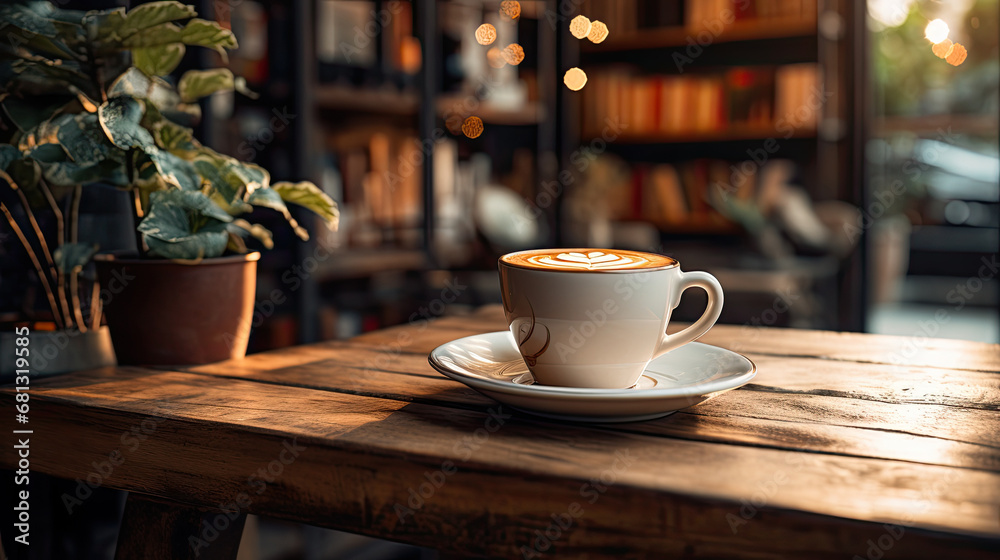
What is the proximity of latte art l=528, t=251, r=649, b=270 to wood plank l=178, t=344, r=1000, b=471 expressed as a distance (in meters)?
0.13

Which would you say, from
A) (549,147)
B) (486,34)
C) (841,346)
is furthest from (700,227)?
(841,346)

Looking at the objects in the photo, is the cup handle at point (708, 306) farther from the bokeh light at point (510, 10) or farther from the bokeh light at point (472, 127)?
the bokeh light at point (510, 10)

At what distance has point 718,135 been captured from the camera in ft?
11.7

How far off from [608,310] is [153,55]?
1.96 feet

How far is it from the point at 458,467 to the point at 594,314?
0.17 meters

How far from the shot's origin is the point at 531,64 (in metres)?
3.52

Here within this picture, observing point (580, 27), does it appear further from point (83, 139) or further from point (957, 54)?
point (957, 54)

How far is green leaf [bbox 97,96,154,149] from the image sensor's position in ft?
2.37

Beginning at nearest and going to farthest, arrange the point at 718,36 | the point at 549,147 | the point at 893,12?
the point at 718,36 → the point at 549,147 → the point at 893,12

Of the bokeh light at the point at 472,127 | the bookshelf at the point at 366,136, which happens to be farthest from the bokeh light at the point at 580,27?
the bokeh light at the point at 472,127

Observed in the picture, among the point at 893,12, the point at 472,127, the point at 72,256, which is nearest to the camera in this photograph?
the point at 72,256

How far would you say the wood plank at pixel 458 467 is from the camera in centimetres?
43

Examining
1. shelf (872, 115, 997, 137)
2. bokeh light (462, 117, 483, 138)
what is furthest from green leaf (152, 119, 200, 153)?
shelf (872, 115, 997, 137)

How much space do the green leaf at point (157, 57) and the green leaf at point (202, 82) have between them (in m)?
0.05
